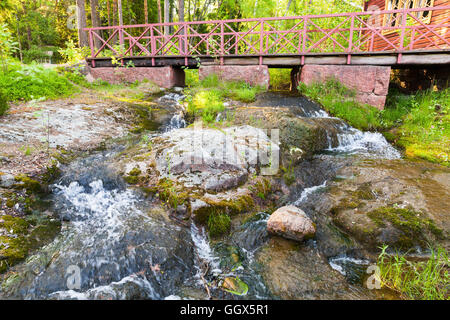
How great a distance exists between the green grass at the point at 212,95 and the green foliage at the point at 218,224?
3.63 meters

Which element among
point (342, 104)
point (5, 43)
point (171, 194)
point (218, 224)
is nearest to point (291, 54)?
point (342, 104)

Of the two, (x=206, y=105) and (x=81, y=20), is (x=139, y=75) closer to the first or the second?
(x=81, y=20)

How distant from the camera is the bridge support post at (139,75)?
10.9 metres

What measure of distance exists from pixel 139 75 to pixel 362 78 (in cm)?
891

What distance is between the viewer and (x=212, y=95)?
8.68 meters

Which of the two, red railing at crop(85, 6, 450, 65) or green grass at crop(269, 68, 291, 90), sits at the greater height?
red railing at crop(85, 6, 450, 65)

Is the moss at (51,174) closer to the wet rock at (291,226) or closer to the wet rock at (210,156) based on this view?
the wet rock at (210,156)

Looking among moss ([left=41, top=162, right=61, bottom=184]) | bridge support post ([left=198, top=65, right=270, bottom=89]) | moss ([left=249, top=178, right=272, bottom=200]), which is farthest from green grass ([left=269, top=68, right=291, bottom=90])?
moss ([left=41, top=162, right=61, bottom=184])

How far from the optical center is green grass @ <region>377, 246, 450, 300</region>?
2611 mm

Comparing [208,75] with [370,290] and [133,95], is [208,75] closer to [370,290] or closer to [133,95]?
[133,95]

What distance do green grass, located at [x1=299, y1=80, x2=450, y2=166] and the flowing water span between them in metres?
4.17

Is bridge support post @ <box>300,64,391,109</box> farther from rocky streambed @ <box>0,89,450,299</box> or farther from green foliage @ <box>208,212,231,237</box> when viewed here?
green foliage @ <box>208,212,231,237</box>

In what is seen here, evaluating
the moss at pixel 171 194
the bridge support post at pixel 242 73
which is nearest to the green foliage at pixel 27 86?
the moss at pixel 171 194
